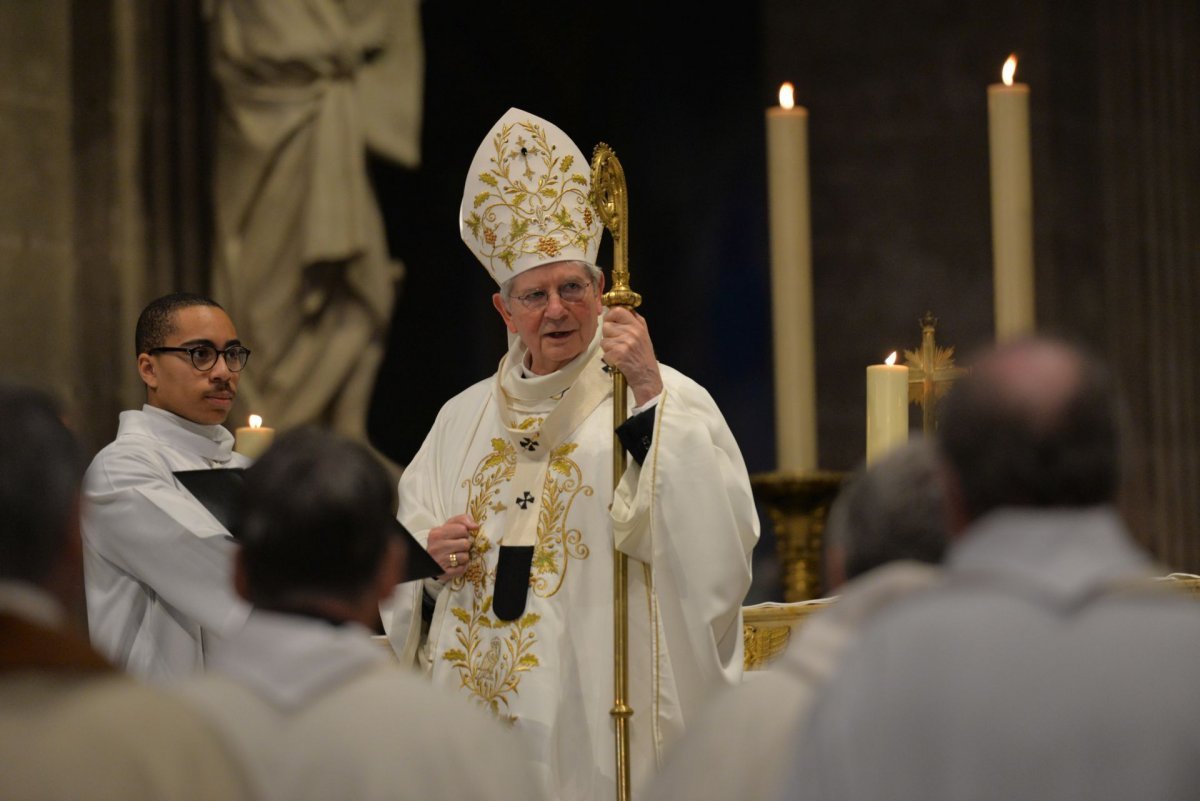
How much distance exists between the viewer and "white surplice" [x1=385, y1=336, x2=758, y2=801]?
14.1ft

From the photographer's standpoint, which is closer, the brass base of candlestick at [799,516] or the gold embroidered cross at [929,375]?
the gold embroidered cross at [929,375]

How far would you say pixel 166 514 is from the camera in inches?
169

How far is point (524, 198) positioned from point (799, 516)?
3.46 ft

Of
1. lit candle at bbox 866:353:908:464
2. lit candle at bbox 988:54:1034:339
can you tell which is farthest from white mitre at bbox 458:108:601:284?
lit candle at bbox 988:54:1034:339

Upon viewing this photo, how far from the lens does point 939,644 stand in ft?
5.88

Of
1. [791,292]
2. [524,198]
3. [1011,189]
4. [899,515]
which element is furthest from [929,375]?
[899,515]

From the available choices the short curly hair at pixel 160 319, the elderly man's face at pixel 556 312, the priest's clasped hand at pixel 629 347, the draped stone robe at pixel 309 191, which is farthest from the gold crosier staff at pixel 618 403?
the draped stone robe at pixel 309 191

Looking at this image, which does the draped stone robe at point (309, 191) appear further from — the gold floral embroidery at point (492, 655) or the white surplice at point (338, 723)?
the white surplice at point (338, 723)

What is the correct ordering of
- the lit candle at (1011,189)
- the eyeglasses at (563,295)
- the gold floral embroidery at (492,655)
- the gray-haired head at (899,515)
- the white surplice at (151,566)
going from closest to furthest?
the gray-haired head at (899,515), the lit candle at (1011,189), the white surplice at (151,566), the gold floral embroidery at (492,655), the eyeglasses at (563,295)

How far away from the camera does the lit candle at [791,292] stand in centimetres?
432

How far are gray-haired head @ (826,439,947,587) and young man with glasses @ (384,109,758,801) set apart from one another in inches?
85.7

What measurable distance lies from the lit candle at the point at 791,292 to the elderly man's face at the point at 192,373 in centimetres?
133

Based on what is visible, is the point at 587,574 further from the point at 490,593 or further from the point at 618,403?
the point at 618,403

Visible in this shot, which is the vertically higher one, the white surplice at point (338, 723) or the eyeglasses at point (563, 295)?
Answer: the eyeglasses at point (563, 295)
